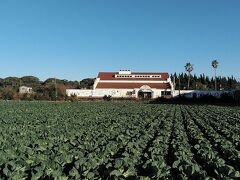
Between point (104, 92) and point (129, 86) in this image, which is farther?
point (129, 86)

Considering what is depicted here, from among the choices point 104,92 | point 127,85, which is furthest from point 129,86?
point 104,92

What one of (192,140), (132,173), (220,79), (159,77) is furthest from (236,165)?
(220,79)

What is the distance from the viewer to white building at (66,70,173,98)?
338ft

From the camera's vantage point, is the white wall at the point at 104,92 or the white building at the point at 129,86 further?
the white wall at the point at 104,92

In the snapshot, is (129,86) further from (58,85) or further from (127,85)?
(58,85)

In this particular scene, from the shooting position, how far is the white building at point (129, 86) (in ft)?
338

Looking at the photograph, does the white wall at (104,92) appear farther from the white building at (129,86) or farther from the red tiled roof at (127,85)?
the red tiled roof at (127,85)

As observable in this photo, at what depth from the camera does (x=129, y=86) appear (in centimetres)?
10625

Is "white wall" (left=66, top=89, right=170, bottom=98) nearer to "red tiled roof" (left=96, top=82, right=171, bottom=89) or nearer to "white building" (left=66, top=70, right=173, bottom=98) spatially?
"white building" (left=66, top=70, right=173, bottom=98)

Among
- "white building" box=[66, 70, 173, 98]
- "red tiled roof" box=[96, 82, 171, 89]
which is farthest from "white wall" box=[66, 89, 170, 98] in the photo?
"red tiled roof" box=[96, 82, 171, 89]

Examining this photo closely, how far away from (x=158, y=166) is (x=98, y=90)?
95.2 meters

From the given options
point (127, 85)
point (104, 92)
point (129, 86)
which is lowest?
point (104, 92)

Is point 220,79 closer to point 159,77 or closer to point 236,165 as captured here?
point 159,77

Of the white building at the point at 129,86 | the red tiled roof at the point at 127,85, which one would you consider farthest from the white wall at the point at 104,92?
the red tiled roof at the point at 127,85
